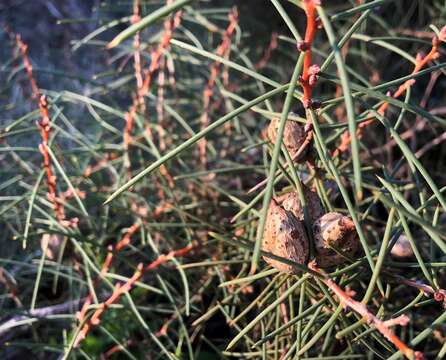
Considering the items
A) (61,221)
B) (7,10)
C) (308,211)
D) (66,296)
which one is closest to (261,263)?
(308,211)

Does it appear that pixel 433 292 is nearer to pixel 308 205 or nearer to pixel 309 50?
pixel 308 205

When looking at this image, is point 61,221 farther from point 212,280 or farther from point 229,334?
point 229,334

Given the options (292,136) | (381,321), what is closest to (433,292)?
(381,321)

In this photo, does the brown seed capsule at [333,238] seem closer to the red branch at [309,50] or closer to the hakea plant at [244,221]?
the hakea plant at [244,221]

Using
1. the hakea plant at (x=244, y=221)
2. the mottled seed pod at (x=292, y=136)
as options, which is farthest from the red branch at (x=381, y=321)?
the mottled seed pod at (x=292, y=136)

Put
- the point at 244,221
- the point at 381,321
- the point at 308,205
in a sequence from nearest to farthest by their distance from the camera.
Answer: the point at 381,321
the point at 308,205
the point at 244,221

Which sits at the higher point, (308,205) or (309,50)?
(309,50)

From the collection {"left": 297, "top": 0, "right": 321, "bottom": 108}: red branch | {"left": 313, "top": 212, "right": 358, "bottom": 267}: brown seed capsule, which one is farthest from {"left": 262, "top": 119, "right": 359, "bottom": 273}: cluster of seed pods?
{"left": 297, "top": 0, "right": 321, "bottom": 108}: red branch

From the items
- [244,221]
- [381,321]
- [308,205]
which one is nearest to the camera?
[381,321]
